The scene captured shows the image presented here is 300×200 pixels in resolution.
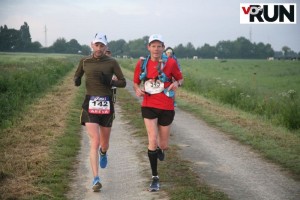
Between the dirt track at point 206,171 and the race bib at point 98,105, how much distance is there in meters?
1.17

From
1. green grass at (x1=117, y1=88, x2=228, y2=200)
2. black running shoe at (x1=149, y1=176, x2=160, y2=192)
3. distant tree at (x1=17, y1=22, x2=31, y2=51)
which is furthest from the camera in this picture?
distant tree at (x1=17, y1=22, x2=31, y2=51)

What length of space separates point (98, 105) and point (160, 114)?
93cm

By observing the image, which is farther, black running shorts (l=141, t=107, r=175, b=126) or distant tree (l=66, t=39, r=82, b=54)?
distant tree (l=66, t=39, r=82, b=54)

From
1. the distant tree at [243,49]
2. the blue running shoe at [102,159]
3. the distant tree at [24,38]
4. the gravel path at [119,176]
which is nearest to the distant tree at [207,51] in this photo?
the distant tree at [243,49]

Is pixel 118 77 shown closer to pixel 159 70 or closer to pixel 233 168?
pixel 159 70

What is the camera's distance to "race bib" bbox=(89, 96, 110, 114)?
607 centimetres

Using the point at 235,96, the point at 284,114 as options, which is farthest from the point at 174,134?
the point at 235,96

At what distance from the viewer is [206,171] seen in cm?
712

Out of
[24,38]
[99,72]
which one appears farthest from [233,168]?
[24,38]

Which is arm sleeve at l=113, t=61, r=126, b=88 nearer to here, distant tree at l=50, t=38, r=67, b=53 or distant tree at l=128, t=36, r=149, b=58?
distant tree at l=50, t=38, r=67, b=53

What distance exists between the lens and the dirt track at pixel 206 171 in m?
5.91

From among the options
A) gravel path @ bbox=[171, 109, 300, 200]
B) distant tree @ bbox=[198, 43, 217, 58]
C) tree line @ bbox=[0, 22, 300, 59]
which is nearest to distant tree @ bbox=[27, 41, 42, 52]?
tree line @ bbox=[0, 22, 300, 59]

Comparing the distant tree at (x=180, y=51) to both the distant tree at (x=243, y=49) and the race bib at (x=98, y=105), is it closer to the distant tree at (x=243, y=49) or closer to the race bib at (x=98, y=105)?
the distant tree at (x=243, y=49)

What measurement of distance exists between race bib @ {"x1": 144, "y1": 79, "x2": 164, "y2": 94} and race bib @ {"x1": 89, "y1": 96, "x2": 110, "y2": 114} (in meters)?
0.65
